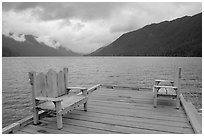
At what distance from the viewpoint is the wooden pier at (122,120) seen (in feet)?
12.1

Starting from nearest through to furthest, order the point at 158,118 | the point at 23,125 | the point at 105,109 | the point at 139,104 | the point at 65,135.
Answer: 1. the point at 65,135
2. the point at 23,125
3. the point at 158,118
4. the point at 105,109
5. the point at 139,104

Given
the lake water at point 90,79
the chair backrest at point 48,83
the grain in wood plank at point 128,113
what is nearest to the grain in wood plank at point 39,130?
the chair backrest at point 48,83

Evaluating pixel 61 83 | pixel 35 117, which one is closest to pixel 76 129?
pixel 35 117

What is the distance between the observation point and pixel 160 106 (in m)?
5.38

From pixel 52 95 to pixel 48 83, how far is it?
0.30 m

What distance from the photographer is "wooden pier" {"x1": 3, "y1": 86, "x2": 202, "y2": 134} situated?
3678 mm

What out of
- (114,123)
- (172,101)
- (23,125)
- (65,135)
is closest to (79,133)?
(65,135)

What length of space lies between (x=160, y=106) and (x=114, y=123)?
6.16 ft

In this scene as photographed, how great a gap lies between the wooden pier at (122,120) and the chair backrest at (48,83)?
508 mm

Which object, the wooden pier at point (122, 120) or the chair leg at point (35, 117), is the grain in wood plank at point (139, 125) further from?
the chair leg at point (35, 117)

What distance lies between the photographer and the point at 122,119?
4.32 m

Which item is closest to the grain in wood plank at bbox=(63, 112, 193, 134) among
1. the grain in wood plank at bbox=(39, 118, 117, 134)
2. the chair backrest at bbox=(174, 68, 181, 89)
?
the grain in wood plank at bbox=(39, 118, 117, 134)

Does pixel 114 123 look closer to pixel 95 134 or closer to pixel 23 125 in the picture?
pixel 95 134

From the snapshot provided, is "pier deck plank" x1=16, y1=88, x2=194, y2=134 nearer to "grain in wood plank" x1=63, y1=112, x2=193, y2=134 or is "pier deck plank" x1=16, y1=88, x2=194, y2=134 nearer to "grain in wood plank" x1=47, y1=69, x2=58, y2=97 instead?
"grain in wood plank" x1=63, y1=112, x2=193, y2=134
